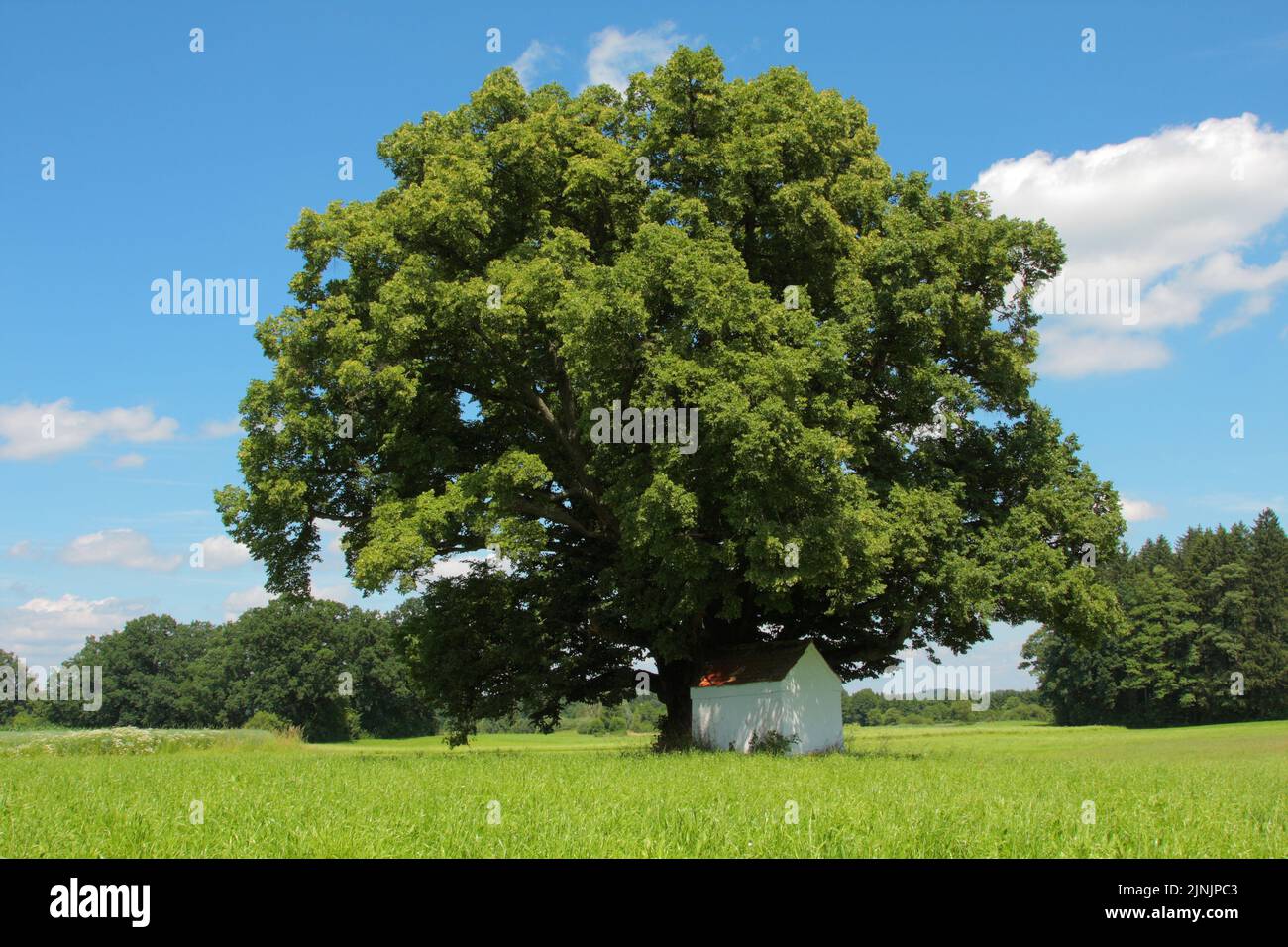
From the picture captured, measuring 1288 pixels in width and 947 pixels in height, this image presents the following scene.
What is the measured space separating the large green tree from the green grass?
7.74 m

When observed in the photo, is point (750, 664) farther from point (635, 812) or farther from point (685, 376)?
point (635, 812)

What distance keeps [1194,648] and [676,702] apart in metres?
74.8

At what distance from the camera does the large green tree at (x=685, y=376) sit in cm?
2416

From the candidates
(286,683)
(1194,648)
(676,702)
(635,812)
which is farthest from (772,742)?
(286,683)

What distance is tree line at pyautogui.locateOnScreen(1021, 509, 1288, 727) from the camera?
87000 millimetres

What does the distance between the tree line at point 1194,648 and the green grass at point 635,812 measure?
79.4 metres

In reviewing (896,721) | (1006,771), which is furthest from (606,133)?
(896,721)

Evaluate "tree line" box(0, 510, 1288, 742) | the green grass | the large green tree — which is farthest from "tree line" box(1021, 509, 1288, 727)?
the green grass

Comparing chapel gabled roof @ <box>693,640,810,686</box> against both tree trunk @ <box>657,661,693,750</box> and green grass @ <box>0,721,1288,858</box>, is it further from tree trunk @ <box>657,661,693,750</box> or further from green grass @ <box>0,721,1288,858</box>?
green grass @ <box>0,721,1288,858</box>

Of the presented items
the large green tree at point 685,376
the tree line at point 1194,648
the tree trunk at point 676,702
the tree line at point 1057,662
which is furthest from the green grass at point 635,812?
the tree line at point 1194,648

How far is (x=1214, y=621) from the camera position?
91.6 metres

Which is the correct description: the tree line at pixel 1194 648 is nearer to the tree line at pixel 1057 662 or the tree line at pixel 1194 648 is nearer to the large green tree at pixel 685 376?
→ the tree line at pixel 1057 662

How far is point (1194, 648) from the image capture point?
3492 inches
